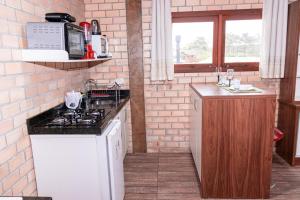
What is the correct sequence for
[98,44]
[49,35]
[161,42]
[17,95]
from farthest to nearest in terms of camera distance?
[161,42]
[98,44]
[49,35]
[17,95]

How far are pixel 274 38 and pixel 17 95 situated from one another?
3.01 metres

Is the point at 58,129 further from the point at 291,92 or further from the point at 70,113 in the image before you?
the point at 291,92

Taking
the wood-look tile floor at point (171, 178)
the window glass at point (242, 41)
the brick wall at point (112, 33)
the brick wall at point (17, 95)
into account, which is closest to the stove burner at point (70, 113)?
the brick wall at point (17, 95)

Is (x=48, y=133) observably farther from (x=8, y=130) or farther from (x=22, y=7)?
(x=22, y=7)

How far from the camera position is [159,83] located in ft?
11.5

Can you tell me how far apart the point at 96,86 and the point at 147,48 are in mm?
925

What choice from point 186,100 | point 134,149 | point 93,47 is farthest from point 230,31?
point 134,149

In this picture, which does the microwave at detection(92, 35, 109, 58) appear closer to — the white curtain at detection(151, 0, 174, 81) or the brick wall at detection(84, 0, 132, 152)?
the brick wall at detection(84, 0, 132, 152)

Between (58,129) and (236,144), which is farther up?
(58,129)

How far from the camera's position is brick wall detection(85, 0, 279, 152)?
3301mm

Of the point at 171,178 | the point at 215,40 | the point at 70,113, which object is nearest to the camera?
the point at 70,113

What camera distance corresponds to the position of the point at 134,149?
3.71 metres

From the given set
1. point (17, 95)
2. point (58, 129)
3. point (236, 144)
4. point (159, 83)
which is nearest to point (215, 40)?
point (159, 83)

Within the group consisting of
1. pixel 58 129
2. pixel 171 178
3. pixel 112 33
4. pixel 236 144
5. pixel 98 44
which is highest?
pixel 112 33
